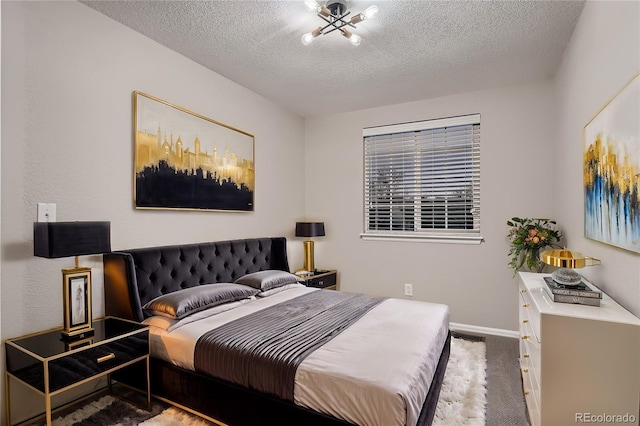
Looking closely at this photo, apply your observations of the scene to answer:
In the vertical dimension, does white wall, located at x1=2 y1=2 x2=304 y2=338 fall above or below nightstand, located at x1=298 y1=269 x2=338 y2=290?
above

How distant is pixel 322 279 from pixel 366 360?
246cm

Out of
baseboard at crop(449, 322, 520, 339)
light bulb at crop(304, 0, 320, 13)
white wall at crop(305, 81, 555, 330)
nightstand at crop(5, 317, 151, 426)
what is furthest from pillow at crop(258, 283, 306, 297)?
light bulb at crop(304, 0, 320, 13)

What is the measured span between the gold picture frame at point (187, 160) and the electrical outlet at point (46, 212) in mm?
551

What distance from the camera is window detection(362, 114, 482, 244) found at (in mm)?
3832

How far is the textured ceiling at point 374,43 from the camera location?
2316mm

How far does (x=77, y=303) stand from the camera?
6.61ft

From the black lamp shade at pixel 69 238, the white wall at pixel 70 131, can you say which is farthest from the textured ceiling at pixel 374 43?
the black lamp shade at pixel 69 238

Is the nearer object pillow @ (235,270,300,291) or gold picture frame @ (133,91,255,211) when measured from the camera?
gold picture frame @ (133,91,255,211)

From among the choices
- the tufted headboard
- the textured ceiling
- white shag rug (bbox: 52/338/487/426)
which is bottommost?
white shag rug (bbox: 52/338/487/426)

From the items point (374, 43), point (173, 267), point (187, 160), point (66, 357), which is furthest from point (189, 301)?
point (374, 43)

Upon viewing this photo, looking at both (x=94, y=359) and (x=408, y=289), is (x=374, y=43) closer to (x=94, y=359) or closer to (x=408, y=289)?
(x=408, y=289)

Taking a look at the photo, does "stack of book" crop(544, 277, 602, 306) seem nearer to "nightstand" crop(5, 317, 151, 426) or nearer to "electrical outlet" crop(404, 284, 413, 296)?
"electrical outlet" crop(404, 284, 413, 296)

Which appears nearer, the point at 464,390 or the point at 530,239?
the point at 464,390

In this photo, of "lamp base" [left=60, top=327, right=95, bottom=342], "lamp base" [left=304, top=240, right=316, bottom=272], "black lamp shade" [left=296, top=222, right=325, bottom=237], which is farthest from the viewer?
"lamp base" [left=304, top=240, right=316, bottom=272]
